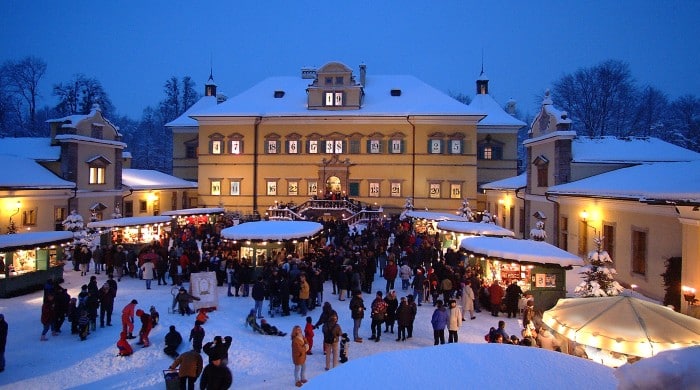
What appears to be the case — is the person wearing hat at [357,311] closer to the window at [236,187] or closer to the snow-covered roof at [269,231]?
the snow-covered roof at [269,231]

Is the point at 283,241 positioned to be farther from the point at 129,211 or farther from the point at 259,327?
the point at 129,211

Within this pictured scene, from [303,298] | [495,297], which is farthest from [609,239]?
[303,298]

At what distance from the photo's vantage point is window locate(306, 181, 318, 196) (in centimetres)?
4350

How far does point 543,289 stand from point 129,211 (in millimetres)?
32336

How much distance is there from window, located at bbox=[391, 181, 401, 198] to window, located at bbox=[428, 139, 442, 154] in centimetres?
415

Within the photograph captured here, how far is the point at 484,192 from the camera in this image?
44.8m

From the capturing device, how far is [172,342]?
11156 millimetres

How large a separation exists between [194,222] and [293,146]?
12.6m

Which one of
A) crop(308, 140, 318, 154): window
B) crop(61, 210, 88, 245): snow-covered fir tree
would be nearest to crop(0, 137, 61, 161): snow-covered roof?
crop(61, 210, 88, 245): snow-covered fir tree

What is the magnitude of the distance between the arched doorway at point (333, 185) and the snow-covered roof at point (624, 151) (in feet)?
71.4

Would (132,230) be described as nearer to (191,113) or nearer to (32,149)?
(32,149)

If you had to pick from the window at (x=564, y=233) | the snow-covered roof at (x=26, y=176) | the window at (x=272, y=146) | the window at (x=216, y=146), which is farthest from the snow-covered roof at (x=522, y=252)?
the window at (x=216, y=146)

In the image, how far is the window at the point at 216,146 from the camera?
147ft

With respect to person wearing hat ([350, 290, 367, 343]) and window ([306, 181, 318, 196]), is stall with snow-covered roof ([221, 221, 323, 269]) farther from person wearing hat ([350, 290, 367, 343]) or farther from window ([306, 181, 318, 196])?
window ([306, 181, 318, 196])
